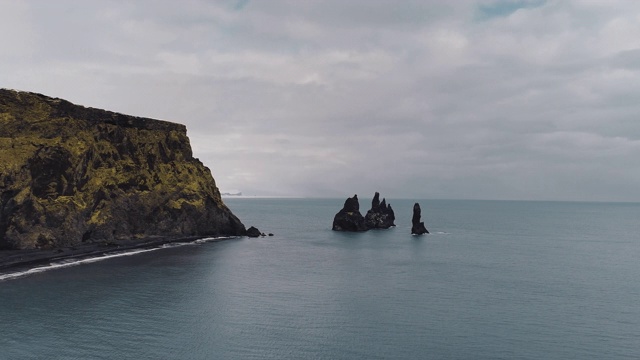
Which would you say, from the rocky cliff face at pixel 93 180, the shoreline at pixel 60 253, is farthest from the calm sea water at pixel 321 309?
the rocky cliff face at pixel 93 180

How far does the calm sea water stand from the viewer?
125ft

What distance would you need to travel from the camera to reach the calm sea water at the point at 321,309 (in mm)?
38125

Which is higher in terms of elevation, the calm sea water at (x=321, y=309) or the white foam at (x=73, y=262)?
the white foam at (x=73, y=262)

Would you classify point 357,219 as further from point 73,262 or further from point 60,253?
point 60,253

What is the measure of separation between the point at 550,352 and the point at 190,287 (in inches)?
1829

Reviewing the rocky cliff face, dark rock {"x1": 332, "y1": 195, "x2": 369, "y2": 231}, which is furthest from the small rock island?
the rocky cliff face

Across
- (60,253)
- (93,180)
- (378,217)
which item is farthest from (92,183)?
(378,217)

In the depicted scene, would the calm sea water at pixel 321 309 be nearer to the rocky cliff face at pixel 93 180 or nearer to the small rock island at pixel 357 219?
the rocky cliff face at pixel 93 180

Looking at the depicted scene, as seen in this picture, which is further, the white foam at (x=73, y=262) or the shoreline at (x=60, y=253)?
the shoreline at (x=60, y=253)

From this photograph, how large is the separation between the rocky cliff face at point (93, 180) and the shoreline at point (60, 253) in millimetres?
3163

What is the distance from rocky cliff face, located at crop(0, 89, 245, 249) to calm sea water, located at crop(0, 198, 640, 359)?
17.4m

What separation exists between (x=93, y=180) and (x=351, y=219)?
88.1 m

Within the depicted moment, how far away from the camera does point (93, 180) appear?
10356 centimetres

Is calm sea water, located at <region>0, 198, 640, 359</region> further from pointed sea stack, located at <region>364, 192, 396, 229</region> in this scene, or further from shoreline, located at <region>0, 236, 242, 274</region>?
pointed sea stack, located at <region>364, 192, 396, 229</region>
